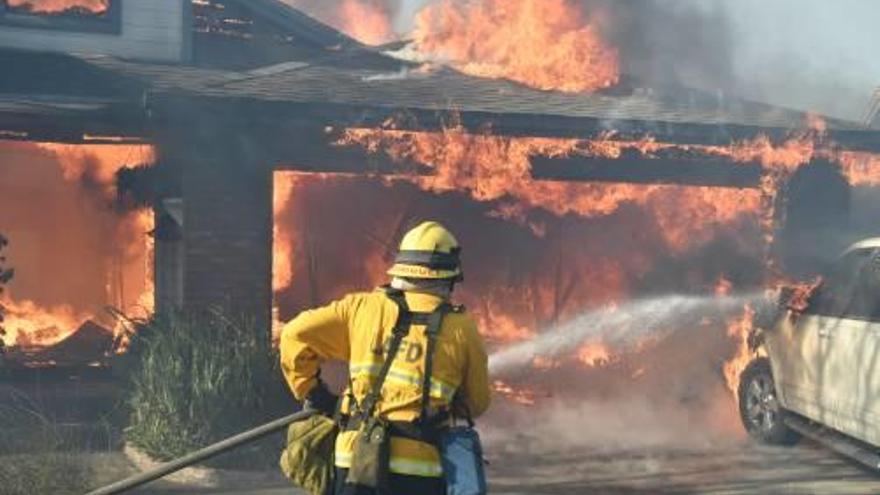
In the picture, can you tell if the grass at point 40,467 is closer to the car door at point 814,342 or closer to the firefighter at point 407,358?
the firefighter at point 407,358

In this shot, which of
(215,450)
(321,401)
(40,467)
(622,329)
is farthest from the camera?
(622,329)

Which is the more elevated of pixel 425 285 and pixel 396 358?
pixel 425 285

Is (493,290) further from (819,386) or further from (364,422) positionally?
(364,422)

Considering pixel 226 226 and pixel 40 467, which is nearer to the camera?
pixel 40 467

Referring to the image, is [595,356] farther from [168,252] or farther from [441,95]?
[168,252]

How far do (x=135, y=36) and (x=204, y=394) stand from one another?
6.75 m

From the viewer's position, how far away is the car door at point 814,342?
8.56 m

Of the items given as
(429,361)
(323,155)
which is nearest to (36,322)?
(323,155)

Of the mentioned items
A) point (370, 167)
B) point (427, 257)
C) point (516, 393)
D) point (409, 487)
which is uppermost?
point (370, 167)

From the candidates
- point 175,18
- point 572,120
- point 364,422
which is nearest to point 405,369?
point 364,422

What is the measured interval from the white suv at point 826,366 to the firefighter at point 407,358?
4376mm

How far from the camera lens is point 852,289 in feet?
28.1

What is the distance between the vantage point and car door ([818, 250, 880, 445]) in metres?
7.80

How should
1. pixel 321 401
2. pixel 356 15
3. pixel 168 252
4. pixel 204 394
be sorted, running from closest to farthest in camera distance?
pixel 321 401, pixel 204 394, pixel 168 252, pixel 356 15
